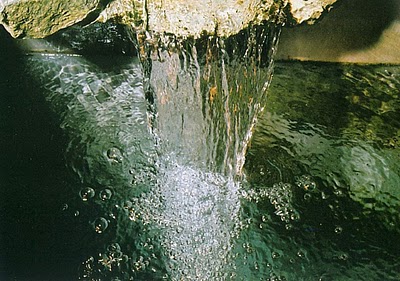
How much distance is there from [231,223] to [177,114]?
2.05 ft

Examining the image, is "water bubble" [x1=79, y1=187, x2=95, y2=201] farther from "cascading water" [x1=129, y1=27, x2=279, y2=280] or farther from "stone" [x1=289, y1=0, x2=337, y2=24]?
"stone" [x1=289, y1=0, x2=337, y2=24]

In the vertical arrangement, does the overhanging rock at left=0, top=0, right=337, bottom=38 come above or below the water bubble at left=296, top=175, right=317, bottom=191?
above

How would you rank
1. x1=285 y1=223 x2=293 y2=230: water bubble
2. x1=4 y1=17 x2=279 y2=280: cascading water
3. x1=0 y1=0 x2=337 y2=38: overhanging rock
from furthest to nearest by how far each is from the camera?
1. x1=285 y1=223 x2=293 y2=230: water bubble
2. x1=4 y1=17 x2=279 y2=280: cascading water
3. x1=0 y1=0 x2=337 y2=38: overhanging rock

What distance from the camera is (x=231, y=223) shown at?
6.82 feet

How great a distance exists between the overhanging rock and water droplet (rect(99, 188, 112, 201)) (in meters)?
0.65

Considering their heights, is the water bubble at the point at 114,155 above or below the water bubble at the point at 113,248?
above

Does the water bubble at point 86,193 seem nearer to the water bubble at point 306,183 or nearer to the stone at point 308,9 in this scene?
the water bubble at point 306,183

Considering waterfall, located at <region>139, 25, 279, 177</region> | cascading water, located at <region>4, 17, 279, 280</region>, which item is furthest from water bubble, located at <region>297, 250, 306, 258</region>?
waterfall, located at <region>139, 25, 279, 177</region>

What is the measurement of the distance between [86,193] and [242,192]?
2.04 feet

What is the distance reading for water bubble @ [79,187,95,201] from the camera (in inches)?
86.0

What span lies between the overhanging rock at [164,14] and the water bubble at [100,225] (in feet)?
2.34

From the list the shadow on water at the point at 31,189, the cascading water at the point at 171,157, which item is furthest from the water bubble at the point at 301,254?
the shadow on water at the point at 31,189

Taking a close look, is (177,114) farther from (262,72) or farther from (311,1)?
(311,1)

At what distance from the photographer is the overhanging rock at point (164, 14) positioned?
5.96ft
